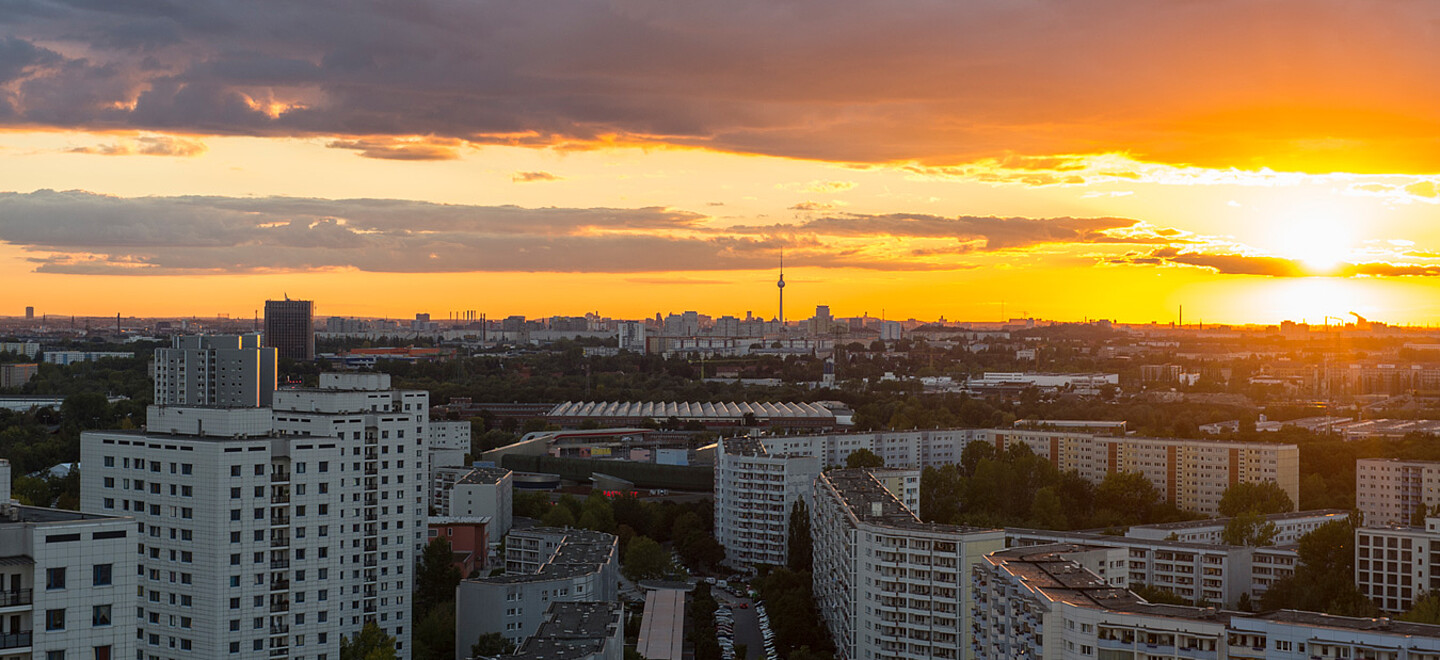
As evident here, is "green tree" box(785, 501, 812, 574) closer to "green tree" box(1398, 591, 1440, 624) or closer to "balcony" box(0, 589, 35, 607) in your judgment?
"green tree" box(1398, 591, 1440, 624)

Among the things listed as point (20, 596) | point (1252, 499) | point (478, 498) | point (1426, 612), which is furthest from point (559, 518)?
point (20, 596)

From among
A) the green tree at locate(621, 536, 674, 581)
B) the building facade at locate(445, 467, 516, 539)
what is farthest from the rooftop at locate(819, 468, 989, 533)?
the building facade at locate(445, 467, 516, 539)

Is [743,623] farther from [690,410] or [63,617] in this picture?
[690,410]

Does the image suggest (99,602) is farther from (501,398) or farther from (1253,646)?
(501,398)

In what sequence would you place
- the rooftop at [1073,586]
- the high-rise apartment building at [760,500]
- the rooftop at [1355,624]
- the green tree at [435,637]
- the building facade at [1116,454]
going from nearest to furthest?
the rooftop at [1355,624] → the rooftop at [1073,586] → the green tree at [435,637] → the high-rise apartment building at [760,500] → the building facade at [1116,454]

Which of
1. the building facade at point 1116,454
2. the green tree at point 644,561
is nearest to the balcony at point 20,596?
the green tree at point 644,561

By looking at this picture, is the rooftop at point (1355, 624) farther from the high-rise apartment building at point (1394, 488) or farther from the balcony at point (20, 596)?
the high-rise apartment building at point (1394, 488)
